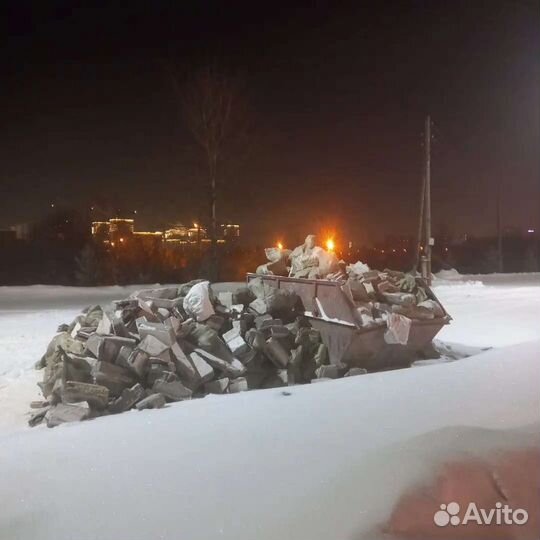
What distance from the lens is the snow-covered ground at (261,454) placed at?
13.2 ft

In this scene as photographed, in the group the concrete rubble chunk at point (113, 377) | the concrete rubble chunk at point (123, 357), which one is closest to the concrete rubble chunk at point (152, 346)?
the concrete rubble chunk at point (123, 357)

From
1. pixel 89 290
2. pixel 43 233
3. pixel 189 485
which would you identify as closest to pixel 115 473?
pixel 189 485

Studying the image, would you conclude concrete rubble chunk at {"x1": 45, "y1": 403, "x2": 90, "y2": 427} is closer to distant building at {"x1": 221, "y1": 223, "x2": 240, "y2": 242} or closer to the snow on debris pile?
the snow on debris pile

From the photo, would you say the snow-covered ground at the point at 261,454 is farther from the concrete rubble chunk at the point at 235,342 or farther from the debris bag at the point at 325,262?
the debris bag at the point at 325,262

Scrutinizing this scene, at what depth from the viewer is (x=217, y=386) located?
27.4ft

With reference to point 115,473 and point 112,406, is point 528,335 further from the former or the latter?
A: point 115,473

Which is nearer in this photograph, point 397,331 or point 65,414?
point 65,414

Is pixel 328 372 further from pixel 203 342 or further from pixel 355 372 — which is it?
pixel 203 342

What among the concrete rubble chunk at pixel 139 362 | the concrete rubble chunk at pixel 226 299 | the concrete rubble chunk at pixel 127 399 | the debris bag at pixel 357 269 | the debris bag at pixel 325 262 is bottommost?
the concrete rubble chunk at pixel 127 399

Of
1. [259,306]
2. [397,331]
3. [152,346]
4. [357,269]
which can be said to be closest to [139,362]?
[152,346]

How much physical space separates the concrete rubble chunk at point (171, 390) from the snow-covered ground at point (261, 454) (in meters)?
0.39

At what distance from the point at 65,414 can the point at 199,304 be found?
3105mm

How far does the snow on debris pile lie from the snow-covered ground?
58 centimetres

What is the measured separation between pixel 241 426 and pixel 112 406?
2.15m
